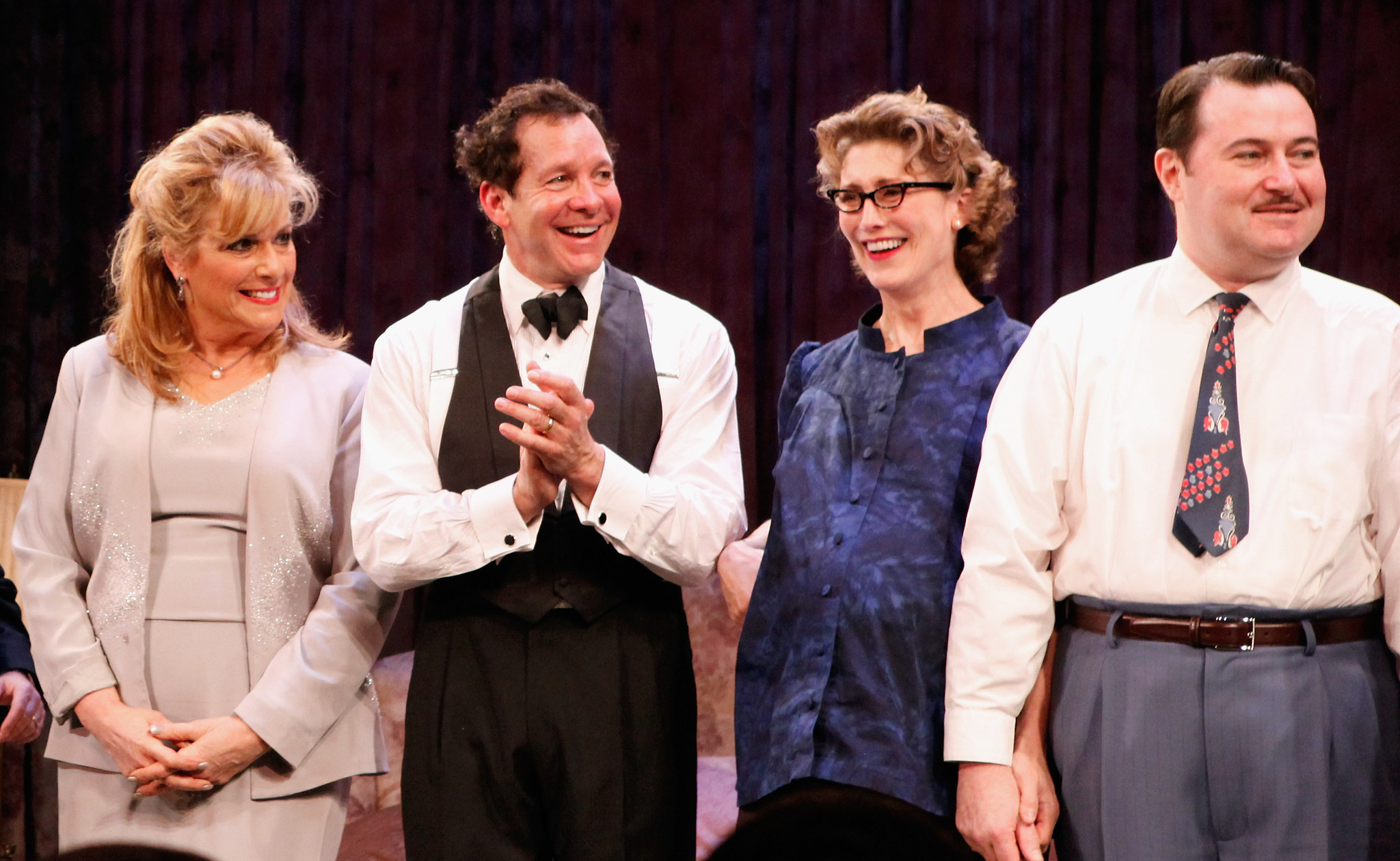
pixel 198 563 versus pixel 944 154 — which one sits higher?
pixel 944 154

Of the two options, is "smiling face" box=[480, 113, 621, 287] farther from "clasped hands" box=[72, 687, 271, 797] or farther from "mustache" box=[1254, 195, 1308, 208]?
"mustache" box=[1254, 195, 1308, 208]

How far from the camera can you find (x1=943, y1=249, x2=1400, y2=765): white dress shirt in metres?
1.88

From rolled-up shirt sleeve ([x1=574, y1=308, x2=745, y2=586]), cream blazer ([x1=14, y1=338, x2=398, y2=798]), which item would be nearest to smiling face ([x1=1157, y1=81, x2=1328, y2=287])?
rolled-up shirt sleeve ([x1=574, y1=308, x2=745, y2=586])

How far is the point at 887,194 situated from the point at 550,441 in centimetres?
70

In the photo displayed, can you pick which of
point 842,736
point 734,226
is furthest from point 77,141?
point 842,736

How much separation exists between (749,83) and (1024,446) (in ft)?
7.75

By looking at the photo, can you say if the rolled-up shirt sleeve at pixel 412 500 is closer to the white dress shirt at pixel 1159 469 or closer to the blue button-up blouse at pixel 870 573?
the blue button-up blouse at pixel 870 573

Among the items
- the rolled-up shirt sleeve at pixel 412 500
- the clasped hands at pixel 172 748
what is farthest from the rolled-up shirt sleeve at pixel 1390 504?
the clasped hands at pixel 172 748

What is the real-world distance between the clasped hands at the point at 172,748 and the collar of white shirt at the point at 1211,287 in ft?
5.44

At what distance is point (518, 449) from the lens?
225cm

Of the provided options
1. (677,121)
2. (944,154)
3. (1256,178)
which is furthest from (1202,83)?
(677,121)

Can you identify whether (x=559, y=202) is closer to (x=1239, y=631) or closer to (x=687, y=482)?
(x=687, y=482)

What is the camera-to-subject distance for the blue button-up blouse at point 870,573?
2.04 m

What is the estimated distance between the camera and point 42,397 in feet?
14.9
